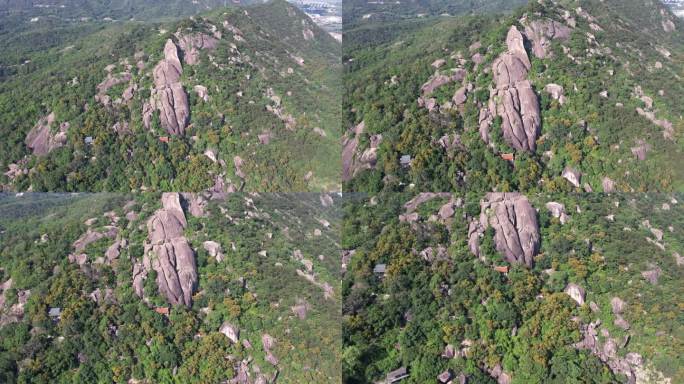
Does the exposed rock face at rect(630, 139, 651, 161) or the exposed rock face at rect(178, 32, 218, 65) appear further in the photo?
the exposed rock face at rect(178, 32, 218, 65)

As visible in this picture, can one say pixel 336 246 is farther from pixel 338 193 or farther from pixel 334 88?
pixel 334 88

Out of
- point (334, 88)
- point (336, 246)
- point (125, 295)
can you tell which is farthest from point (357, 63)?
Result: point (125, 295)

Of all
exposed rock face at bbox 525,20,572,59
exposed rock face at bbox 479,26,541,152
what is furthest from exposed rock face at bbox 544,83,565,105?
exposed rock face at bbox 525,20,572,59

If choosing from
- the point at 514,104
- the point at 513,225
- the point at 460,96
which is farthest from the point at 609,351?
the point at 460,96

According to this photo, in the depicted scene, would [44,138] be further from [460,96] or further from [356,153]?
[460,96]

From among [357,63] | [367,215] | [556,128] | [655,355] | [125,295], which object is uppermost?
[357,63]

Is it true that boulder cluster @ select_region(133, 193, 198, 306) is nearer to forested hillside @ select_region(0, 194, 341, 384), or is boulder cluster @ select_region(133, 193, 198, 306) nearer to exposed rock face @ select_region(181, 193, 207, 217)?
forested hillside @ select_region(0, 194, 341, 384)
